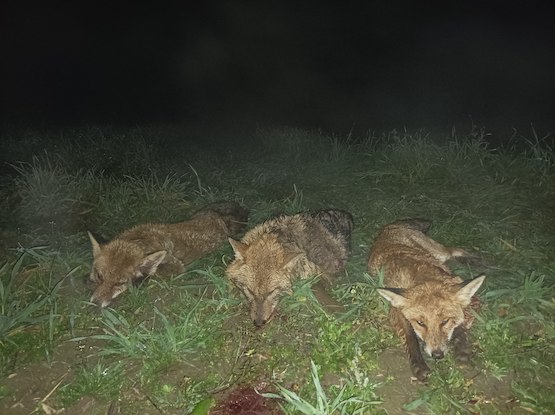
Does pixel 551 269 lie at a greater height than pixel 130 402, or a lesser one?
greater

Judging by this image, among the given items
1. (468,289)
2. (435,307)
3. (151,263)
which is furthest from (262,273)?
(468,289)

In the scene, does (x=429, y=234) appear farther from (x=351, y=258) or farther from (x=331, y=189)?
(x=331, y=189)

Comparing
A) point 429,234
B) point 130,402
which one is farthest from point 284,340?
point 429,234

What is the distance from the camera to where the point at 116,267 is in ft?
19.7

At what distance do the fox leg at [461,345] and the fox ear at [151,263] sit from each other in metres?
3.90

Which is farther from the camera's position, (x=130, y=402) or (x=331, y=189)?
(x=331, y=189)

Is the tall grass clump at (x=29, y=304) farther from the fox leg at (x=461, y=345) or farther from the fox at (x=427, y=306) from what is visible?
the fox leg at (x=461, y=345)

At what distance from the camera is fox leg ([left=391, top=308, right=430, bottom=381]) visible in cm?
454

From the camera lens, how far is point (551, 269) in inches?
245

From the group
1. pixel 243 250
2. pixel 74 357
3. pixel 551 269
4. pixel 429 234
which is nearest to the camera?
A: pixel 74 357

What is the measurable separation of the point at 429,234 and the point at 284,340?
3911 millimetres

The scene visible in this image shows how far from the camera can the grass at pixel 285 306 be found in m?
4.48

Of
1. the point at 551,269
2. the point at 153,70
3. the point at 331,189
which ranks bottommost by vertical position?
the point at 153,70

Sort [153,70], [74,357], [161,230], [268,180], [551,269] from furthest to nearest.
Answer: [153,70] → [268,180] → [161,230] → [551,269] → [74,357]
